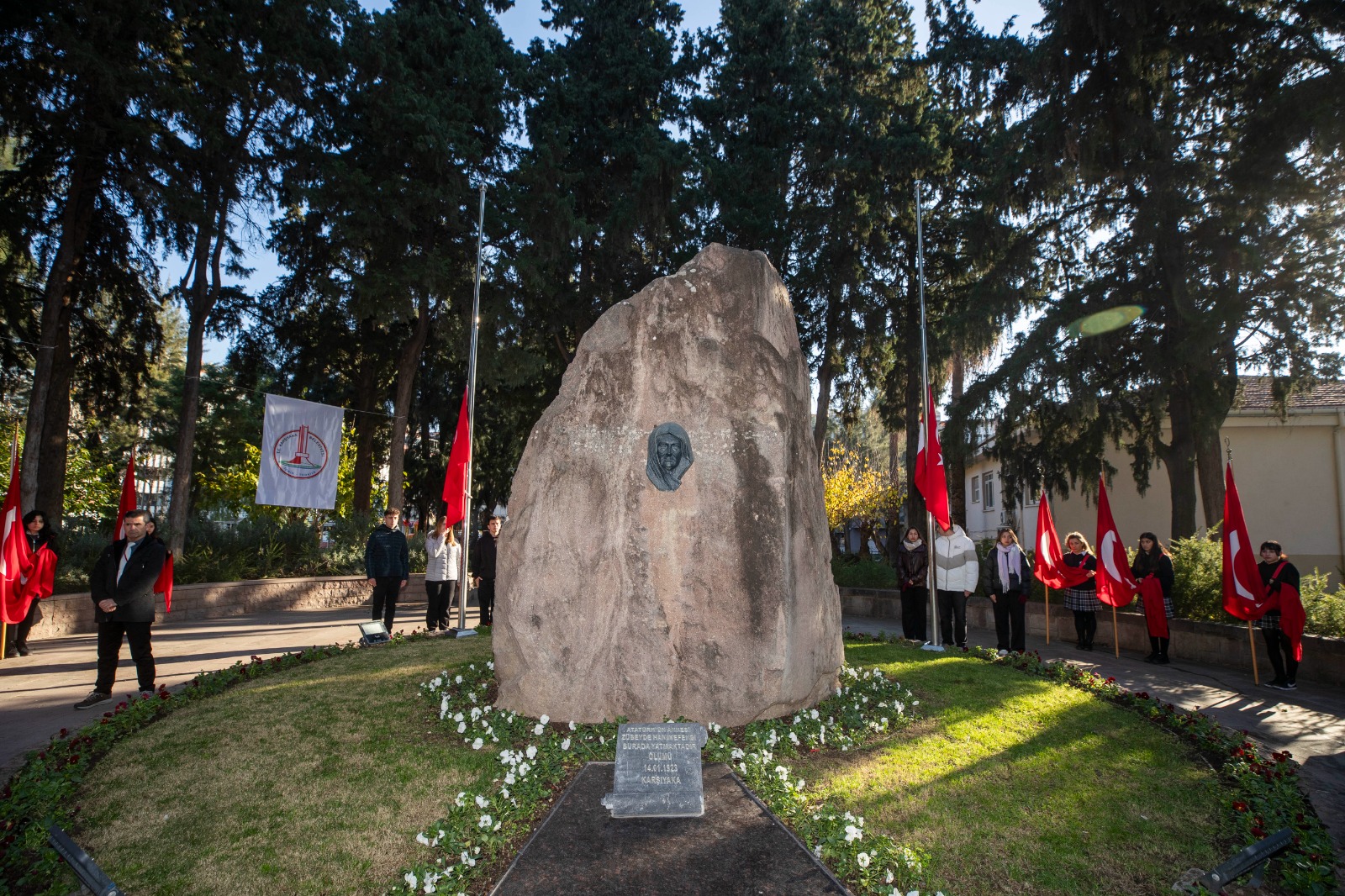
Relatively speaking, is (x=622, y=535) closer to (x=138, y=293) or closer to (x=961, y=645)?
(x=961, y=645)

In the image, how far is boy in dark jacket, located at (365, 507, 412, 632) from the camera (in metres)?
11.5

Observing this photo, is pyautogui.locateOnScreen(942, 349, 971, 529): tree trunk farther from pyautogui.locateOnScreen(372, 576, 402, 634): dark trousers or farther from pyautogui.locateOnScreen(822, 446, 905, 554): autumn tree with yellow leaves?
pyautogui.locateOnScreen(372, 576, 402, 634): dark trousers

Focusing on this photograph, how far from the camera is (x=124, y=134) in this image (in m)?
14.9

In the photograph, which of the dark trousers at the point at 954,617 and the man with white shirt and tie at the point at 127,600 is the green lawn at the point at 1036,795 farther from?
the man with white shirt and tie at the point at 127,600

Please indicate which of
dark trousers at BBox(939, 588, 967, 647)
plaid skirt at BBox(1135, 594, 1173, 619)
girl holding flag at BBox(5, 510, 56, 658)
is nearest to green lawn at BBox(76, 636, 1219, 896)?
dark trousers at BBox(939, 588, 967, 647)

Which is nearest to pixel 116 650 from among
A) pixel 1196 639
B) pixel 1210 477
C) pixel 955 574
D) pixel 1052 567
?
pixel 955 574

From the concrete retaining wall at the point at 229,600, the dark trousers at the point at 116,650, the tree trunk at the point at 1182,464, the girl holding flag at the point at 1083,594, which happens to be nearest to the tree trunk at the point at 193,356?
the concrete retaining wall at the point at 229,600

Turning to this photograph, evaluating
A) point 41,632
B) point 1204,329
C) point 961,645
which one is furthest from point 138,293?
point 1204,329

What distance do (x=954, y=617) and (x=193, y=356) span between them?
17923 mm

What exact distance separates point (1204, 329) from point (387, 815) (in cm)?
1537

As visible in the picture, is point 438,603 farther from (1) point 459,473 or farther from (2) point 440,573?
(1) point 459,473

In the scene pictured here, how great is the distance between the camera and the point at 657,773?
190 inches

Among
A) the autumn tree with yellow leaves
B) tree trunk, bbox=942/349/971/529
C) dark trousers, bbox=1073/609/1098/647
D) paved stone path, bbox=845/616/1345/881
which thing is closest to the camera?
paved stone path, bbox=845/616/1345/881

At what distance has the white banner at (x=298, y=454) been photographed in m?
16.8
